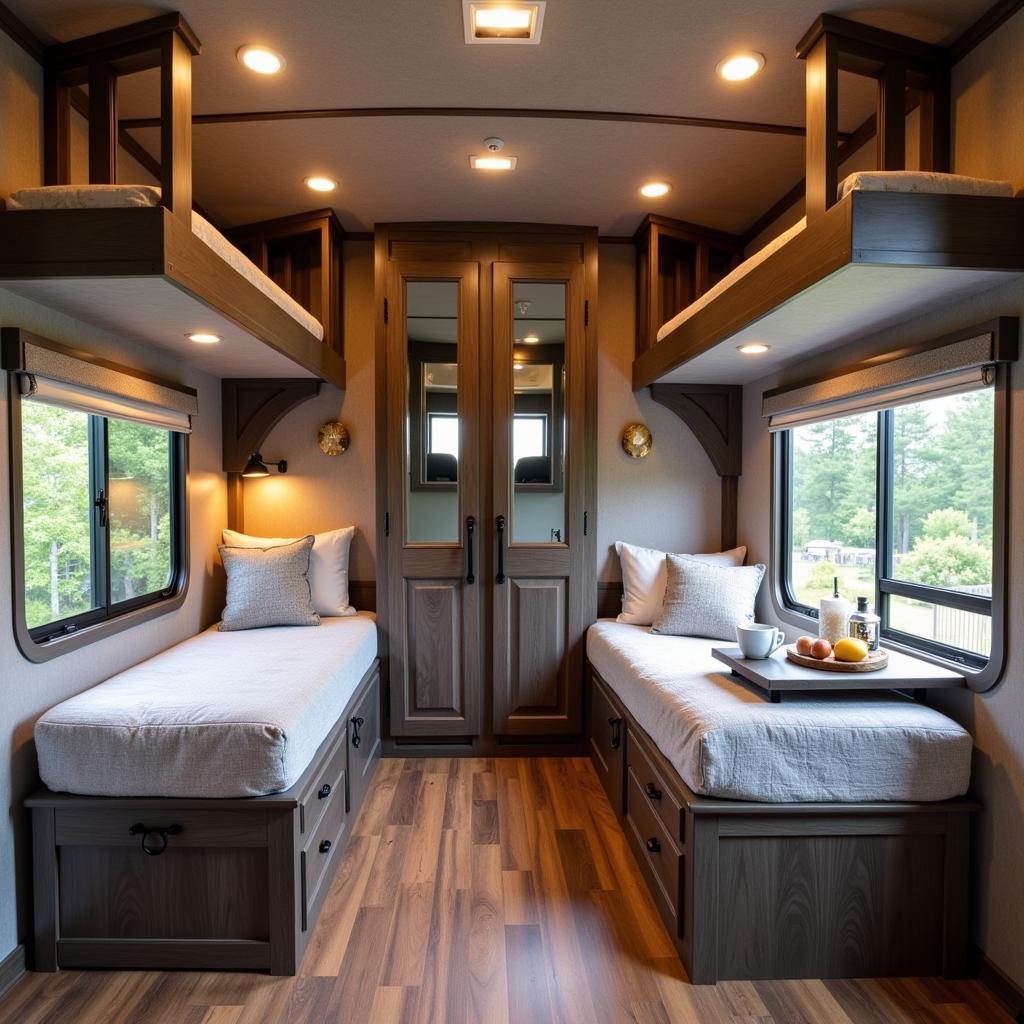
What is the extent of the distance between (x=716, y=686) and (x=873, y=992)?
2.95 ft

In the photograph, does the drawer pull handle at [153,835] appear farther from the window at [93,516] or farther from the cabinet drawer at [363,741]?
the cabinet drawer at [363,741]

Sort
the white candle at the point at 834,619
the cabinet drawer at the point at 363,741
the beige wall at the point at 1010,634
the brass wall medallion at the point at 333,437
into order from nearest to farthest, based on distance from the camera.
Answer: the beige wall at the point at 1010,634 < the white candle at the point at 834,619 < the cabinet drawer at the point at 363,741 < the brass wall medallion at the point at 333,437

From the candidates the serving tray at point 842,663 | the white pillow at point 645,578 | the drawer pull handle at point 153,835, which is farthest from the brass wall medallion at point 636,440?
the drawer pull handle at point 153,835

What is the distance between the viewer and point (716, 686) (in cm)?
232

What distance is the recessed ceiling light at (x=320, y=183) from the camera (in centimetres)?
300

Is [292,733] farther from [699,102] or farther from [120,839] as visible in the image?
[699,102]

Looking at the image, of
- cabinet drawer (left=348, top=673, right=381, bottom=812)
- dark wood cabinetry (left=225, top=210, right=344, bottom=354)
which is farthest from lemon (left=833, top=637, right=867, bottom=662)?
dark wood cabinetry (left=225, top=210, right=344, bottom=354)

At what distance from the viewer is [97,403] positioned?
2.34m

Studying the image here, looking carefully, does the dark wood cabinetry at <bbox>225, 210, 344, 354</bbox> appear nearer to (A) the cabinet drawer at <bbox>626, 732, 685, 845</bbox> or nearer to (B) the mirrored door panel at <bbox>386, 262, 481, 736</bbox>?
(B) the mirrored door panel at <bbox>386, 262, 481, 736</bbox>

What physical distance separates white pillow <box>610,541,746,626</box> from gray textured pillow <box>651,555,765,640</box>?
0.17 m

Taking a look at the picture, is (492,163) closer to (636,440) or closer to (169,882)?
(636,440)

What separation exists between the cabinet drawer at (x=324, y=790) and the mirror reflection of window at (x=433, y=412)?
1.23 meters

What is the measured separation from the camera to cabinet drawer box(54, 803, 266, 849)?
195 cm

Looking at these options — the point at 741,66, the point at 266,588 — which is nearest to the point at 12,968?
the point at 266,588
